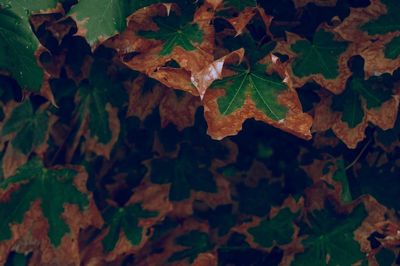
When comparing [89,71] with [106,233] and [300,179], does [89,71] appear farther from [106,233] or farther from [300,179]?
[300,179]

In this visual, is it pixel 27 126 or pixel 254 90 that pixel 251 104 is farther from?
pixel 27 126

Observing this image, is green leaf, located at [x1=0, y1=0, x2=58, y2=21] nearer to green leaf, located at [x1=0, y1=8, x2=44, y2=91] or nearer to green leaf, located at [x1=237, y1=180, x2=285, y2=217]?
green leaf, located at [x1=0, y1=8, x2=44, y2=91]

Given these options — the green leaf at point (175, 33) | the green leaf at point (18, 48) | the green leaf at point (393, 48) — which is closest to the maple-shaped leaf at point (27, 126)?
the green leaf at point (18, 48)

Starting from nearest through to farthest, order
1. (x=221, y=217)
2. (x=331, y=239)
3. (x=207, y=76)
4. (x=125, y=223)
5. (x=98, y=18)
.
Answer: (x=207, y=76), (x=98, y=18), (x=331, y=239), (x=125, y=223), (x=221, y=217)

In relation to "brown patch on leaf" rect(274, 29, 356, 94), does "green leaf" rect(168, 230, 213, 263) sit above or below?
below

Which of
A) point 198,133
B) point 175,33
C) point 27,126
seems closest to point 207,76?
point 175,33

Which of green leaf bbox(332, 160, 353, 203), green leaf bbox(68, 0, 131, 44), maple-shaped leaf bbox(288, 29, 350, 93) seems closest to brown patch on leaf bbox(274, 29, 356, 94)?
maple-shaped leaf bbox(288, 29, 350, 93)

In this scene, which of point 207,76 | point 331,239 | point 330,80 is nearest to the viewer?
point 207,76
